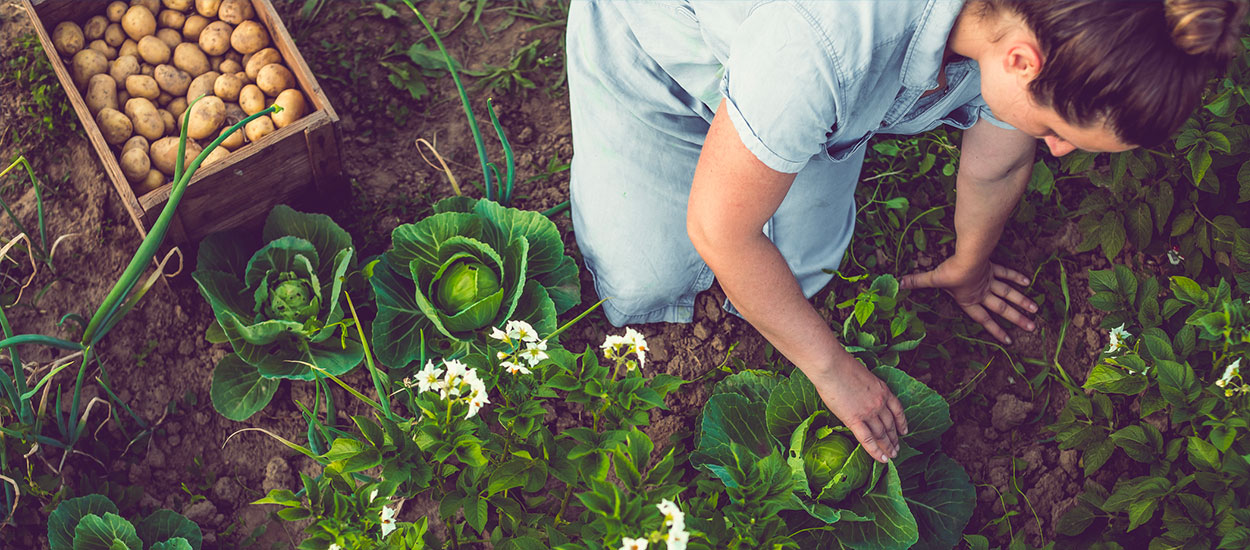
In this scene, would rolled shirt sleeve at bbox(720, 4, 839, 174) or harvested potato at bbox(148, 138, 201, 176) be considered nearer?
rolled shirt sleeve at bbox(720, 4, 839, 174)

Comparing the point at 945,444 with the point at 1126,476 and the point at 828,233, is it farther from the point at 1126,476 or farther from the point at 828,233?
the point at 828,233

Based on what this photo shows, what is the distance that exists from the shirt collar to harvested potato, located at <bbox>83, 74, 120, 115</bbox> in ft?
5.35

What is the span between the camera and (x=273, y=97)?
1938 millimetres

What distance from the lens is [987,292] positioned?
6.93 feet

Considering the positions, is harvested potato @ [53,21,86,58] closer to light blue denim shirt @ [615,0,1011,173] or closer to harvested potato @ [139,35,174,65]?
harvested potato @ [139,35,174,65]

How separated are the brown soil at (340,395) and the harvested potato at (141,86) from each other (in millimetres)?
292

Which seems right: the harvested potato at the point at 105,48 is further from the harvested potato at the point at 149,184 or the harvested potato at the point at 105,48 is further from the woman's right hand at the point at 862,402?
the woman's right hand at the point at 862,402

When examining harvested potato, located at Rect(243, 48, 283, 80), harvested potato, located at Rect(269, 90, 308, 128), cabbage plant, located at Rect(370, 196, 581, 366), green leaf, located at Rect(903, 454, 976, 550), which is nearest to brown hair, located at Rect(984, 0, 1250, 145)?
green leaf, located at Rect(903, 454, 976, 550)

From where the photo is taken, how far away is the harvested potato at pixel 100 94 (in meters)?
1.87

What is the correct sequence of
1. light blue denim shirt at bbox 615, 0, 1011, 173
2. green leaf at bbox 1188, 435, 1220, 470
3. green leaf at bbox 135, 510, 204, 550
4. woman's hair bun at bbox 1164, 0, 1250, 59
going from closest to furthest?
woman's hair bun at bbox 1164, 0, 1250, 59 < light blue denim shirt at bbox 615, 0, 1011, 173 < green leaf at bbox 1188, 435, 1220, 470 < green leaf at bbox 135, 510, 204, 550

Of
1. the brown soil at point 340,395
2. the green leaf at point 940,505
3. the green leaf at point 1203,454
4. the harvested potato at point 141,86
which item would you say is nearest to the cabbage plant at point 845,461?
the green leaf at point 940,505

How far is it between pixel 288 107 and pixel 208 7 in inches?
14.1

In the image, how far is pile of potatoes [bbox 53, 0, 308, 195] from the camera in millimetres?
1845

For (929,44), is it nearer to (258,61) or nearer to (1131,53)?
(1131,53)
